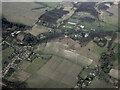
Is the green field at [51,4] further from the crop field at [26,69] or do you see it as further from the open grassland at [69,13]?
the crop field at [26,69]

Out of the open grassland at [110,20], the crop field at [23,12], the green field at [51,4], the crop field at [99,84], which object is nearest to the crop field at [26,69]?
the crop field at [99,84]

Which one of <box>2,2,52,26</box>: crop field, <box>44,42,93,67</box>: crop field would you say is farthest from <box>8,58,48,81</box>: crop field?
<box>2,2,52,26</box>: crop field

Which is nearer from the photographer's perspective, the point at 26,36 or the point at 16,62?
the point at 16,62

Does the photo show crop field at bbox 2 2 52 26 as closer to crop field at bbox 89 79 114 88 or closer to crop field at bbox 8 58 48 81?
crop field at bbox 8 58 48 81

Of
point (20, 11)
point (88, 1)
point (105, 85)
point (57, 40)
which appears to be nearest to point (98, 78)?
point (105, 85)

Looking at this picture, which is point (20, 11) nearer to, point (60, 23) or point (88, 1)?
→ point (60, 23)

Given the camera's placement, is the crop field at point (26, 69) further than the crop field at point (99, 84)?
Yes

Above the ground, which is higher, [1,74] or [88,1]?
[88,1]
